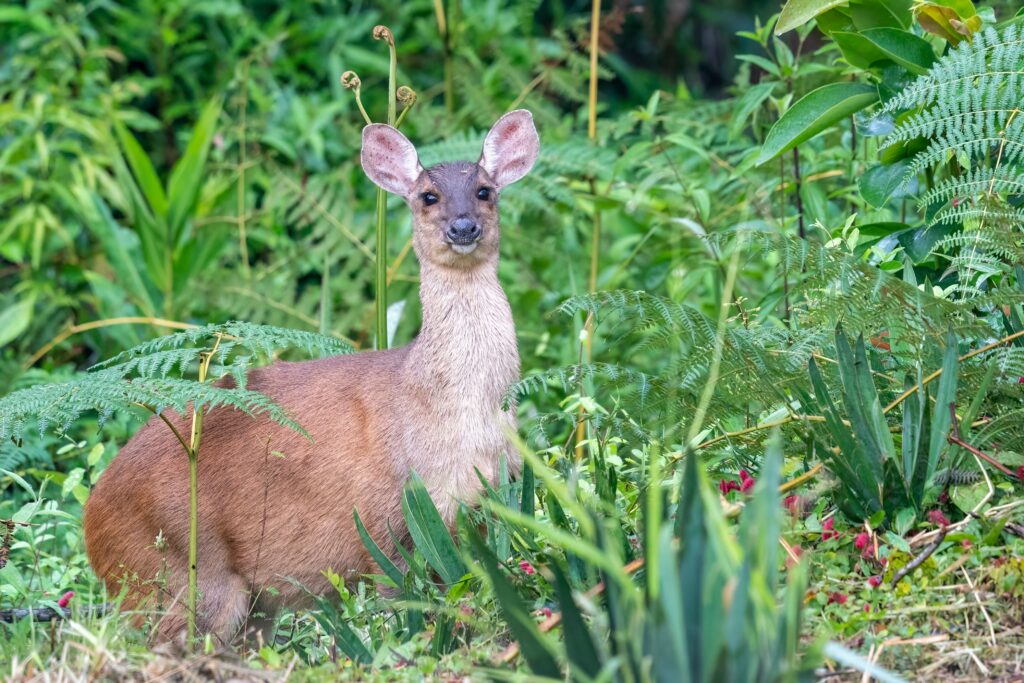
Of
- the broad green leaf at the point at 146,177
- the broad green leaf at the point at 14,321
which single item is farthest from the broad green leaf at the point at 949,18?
the broad green leaf at the point at 14,321

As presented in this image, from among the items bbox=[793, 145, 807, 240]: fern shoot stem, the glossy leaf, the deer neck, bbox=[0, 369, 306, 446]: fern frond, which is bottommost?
the deer neck

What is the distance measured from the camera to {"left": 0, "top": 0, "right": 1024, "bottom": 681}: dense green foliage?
338cm

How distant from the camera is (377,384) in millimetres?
5309

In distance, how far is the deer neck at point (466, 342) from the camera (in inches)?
201

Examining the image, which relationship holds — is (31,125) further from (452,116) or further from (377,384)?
(377,384)

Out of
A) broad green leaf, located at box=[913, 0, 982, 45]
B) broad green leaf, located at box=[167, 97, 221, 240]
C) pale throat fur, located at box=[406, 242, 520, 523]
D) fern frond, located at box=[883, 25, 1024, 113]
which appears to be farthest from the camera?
broad green leaf, located at box=[167, 97, 221, 240]

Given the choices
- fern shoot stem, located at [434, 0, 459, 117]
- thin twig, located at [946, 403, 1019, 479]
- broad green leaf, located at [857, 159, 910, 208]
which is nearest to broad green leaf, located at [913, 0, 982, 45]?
broad green leaf, located at [857, 159, 910, 208]

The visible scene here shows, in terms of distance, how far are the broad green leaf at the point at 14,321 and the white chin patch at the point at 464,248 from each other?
10.6ft

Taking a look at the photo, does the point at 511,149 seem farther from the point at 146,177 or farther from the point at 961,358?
the point at 146,177

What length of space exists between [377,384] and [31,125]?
4115mm

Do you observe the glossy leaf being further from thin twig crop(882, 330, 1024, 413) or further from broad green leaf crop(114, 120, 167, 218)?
broad green leaf crop(114, 120, 167, 218)

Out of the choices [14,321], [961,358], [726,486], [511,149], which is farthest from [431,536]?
[14,321]

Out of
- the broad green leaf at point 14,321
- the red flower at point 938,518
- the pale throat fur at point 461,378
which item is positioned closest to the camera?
the red flower at point 938,518

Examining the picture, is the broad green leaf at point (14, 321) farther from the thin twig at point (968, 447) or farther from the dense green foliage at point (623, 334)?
the thin twig at point (968, 447)
